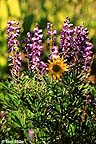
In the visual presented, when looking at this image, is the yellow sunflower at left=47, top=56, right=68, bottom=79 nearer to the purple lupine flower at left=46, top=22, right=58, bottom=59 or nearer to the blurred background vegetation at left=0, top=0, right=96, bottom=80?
the purple lupine flower at left=46, top=22, right=58, bottom=59

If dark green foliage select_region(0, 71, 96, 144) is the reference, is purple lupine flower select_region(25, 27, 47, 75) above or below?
above

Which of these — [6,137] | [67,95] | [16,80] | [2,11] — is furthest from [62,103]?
[2,11]

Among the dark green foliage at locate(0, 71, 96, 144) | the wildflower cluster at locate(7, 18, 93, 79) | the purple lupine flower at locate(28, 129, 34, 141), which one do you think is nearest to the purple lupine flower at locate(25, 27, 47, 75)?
the wildflower cluster at locate(7, 18, 93, 79)

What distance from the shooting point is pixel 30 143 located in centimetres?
336

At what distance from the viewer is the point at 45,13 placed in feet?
16.7

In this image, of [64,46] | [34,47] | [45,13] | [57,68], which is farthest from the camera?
[45,13]

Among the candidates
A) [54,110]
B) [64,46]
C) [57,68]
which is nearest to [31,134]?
[54,110]

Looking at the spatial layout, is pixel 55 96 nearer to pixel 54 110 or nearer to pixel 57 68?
pixel 54 110

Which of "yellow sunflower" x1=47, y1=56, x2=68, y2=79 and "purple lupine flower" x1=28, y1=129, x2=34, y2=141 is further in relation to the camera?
"purple lupine flower" x1=28, y1=129, x2=34, y2=141

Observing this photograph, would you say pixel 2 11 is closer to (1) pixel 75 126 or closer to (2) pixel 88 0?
(2) pixel 88 0

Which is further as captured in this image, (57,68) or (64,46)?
(64,46)

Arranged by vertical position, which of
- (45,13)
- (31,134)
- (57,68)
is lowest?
(31,134)

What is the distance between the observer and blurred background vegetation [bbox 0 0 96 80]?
4980 millimetres

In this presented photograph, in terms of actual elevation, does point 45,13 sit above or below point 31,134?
A: above
